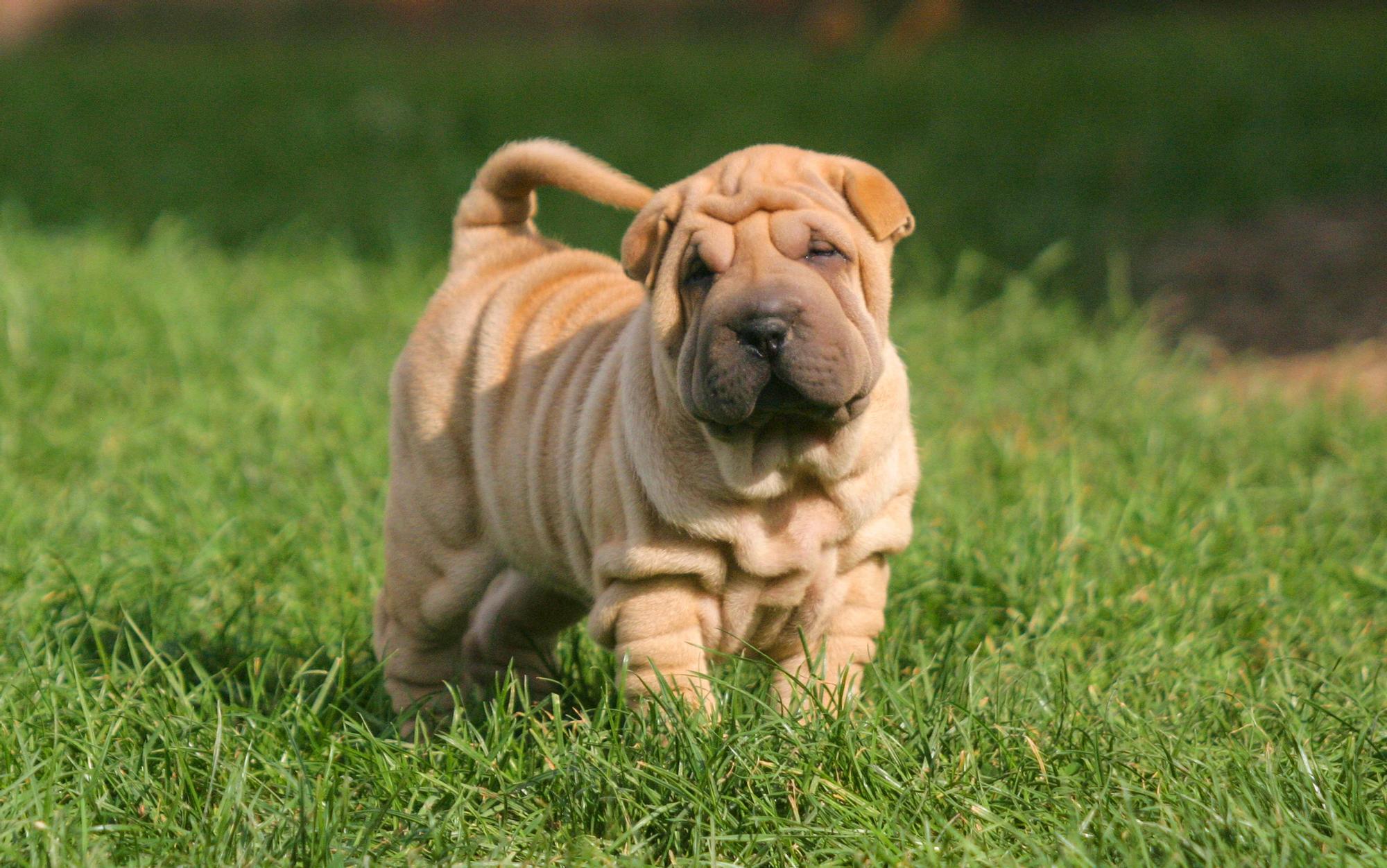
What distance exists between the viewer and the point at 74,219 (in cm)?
754

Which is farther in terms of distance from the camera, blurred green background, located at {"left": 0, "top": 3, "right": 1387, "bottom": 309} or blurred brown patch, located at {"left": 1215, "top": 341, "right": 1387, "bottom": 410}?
blurred green background, located at {"left": 0, "top": 3, "right": 1387, "bottom": 309}

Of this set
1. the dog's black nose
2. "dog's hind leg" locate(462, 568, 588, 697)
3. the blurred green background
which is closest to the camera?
the dog's black nose

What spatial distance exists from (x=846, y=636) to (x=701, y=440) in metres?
0.53

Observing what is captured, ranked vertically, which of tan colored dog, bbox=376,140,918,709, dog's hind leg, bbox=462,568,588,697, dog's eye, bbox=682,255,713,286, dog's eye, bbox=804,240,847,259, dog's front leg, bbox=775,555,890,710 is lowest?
dog's hind leg, bbox=462,568,588,697

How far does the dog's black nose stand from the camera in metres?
2.34

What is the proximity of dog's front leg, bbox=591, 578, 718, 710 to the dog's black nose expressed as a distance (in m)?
0.48

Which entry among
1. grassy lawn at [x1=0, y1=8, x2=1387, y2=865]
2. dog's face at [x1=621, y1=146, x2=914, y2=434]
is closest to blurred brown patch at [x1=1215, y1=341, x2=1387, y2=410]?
grassy lawn at [x1=0, y1=8, x2=1387, y2=865]

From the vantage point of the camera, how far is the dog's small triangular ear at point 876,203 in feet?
8.43

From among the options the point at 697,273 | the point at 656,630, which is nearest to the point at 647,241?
the point at 697,273

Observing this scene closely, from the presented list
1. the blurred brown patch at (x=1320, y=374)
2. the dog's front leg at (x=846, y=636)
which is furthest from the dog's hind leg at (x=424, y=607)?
the blurred brown patch at (x=1320, y=374)

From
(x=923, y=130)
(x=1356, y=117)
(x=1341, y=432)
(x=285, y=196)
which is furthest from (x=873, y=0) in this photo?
(x=1341, y=432)

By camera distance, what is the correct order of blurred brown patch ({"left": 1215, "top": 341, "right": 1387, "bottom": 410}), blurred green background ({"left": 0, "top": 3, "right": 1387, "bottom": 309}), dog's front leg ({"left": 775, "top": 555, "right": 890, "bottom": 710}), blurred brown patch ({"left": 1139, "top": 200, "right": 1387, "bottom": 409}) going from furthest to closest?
blurred green background ({"left": 0, "top": 3, "right": 1387, "bottom": 309}), blurred brown patch ({"left": 1139, "top": 200, "right": 1387, "bottom": 409}), blurred brown patch ({"left": 1215, "top": 341, "right": 1387, "bottom": 410}), dog's front leg ({"left": 775, "top": 555, "right": 890, "bottom": 710})

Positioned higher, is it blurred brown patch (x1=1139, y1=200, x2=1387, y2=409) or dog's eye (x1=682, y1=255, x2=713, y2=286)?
dog's eye (x1=682, y1=255, x2=713, y2=286)

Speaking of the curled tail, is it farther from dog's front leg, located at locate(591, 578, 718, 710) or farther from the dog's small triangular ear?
dog's front leg, located at locate(591, 578, 718, 710)
